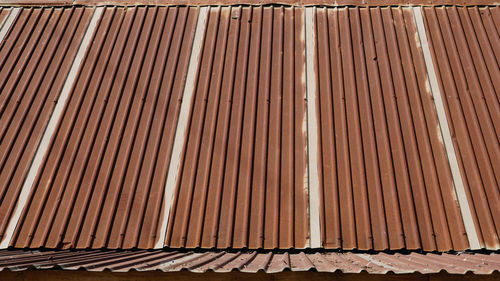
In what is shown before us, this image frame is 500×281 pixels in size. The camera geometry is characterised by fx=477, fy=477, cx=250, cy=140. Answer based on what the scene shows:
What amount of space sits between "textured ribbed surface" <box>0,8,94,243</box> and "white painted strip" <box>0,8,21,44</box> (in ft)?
0.21

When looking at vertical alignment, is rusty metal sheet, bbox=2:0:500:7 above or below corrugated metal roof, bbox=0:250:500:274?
above

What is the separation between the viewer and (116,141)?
5.37 m

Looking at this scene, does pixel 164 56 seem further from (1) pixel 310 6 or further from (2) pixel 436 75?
(2) pixel 436 75

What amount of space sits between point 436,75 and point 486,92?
602 millimetres

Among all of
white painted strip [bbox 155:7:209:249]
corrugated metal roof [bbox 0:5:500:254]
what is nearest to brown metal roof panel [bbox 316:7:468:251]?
corrugated metal roof [bbox 0:5:500:254]

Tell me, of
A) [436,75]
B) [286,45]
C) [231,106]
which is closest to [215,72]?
[231,106]

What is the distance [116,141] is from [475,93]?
4.23 meters

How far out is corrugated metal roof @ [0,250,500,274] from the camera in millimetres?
3582

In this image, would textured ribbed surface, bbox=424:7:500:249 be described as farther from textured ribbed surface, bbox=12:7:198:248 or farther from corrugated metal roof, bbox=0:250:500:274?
textured ribbed surface, bbox=12:7:198:248

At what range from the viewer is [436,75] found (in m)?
5.90

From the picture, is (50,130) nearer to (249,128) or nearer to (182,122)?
→ (182,122)

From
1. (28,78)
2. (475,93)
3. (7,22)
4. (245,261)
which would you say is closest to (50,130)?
(28,78)

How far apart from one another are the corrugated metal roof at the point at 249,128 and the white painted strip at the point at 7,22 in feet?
0.24

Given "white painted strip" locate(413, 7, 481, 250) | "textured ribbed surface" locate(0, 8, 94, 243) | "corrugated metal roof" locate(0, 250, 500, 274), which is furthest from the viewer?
"textured ribbed surface" locate(0, 8, 94, 243)
